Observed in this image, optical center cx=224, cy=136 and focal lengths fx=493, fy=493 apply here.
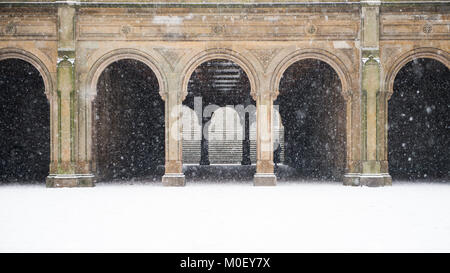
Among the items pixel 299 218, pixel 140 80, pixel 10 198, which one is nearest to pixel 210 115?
pixel 140 80

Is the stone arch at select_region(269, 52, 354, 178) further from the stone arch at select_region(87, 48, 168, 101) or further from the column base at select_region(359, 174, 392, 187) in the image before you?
the stone arch at select_region(87, 48, 168, 101)

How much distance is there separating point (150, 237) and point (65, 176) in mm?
9146

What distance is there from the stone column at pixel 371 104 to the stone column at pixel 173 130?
5800 millimetres

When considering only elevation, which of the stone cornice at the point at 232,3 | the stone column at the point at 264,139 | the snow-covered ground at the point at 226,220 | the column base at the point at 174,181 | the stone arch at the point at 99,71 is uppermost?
the stone cornice at the point at 232,3

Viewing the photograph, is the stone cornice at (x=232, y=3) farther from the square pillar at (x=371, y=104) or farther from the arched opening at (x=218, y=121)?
the arched opening at (x=218, y=121)

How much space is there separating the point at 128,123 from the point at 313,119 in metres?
8.34

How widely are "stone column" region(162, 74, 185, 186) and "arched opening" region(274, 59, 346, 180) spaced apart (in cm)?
548

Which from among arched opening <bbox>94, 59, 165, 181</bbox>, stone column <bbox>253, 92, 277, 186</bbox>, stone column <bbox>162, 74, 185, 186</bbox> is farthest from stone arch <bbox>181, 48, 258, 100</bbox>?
arched opening <bbox>94, 59, 165, 181</bbox>

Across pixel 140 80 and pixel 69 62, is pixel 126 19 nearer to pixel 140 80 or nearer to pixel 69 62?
pixel 69 62

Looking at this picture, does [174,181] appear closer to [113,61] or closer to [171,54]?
[171,54]

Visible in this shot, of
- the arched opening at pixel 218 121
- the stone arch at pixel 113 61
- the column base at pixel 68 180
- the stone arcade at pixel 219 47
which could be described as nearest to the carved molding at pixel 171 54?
the stone arcade at pixel 219 47

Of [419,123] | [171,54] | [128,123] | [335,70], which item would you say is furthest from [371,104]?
[128,123]

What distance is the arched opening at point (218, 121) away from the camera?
75.8 feet

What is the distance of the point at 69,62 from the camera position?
1547cm
